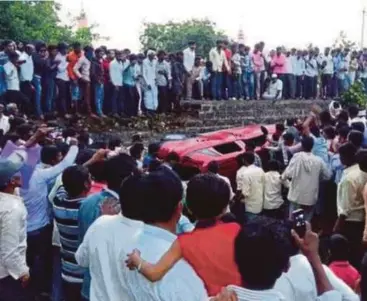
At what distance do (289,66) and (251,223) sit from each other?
655 inches

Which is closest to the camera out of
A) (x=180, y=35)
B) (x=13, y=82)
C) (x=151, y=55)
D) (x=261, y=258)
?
(x=261, y=258)

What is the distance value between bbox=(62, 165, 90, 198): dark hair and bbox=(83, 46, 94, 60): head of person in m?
9.65

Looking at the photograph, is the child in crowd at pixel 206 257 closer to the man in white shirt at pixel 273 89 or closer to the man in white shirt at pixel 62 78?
the man in white shirt at pixel 62 78

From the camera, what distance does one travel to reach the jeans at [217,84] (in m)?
17.2

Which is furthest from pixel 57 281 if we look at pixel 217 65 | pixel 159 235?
pixel 217 65

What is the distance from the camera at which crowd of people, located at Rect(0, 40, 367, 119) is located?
12.9 metres

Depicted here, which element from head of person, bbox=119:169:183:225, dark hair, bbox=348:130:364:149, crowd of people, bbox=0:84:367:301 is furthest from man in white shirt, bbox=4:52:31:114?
head of person, bbox=119:169:183:225

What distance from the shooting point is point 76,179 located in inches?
175

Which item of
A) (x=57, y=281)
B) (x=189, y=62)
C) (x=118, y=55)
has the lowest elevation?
(x=57, y=281)

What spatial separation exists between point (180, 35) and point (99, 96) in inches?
1090

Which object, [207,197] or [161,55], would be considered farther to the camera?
[161,55]

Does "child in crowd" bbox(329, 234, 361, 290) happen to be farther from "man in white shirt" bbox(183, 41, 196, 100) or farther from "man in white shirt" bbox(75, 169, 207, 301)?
"man in white shirt" bbox(183, 41, 196, 100)

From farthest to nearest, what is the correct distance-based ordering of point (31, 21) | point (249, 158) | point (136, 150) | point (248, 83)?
A: point (31, 21) < point (248, 83) < point (249, 158) < point (136, 150)

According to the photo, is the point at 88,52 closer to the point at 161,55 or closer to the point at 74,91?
the point at 74,91
